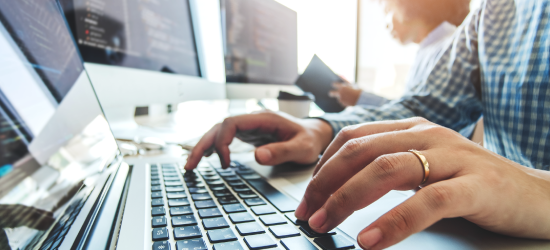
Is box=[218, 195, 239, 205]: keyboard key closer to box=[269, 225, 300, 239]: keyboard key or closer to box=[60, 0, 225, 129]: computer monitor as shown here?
box=[269, 225, 300, 239]: keyboard key

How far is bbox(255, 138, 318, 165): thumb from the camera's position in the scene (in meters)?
0.35

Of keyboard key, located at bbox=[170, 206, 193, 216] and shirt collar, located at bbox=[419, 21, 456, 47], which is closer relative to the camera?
keyboard key, located at bbox=[170, 206, 193, 216]

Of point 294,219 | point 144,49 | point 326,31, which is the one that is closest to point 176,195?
point 294,219

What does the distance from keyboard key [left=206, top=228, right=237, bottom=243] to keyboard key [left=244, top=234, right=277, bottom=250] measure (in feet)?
0.03

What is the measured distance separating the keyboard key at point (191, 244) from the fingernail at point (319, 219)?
0.24 ft

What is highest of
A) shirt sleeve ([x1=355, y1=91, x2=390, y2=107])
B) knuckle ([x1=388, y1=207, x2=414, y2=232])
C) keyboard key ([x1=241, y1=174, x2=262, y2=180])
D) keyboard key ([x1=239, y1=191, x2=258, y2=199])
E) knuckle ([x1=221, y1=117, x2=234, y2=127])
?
knuckle ([x1=221, y1=117, x2=234, y2=127])

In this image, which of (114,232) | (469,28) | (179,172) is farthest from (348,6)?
(114,232)

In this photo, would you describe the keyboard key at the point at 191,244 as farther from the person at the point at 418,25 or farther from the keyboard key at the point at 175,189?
the person at the point at 418,25

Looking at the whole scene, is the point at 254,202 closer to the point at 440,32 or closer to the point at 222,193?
the point at 222,193

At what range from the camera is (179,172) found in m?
0.35

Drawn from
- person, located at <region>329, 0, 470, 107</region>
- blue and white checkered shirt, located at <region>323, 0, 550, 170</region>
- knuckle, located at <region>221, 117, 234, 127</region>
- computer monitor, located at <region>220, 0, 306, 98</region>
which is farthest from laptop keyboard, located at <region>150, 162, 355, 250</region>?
person, located at <region>329, 0, 470, 107</region>

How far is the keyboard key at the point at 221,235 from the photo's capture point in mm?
167

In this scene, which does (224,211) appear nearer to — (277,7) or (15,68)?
(15,68)

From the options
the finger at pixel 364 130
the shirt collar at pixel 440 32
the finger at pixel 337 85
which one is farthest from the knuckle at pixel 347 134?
the shirt collar at pixel 440 32
